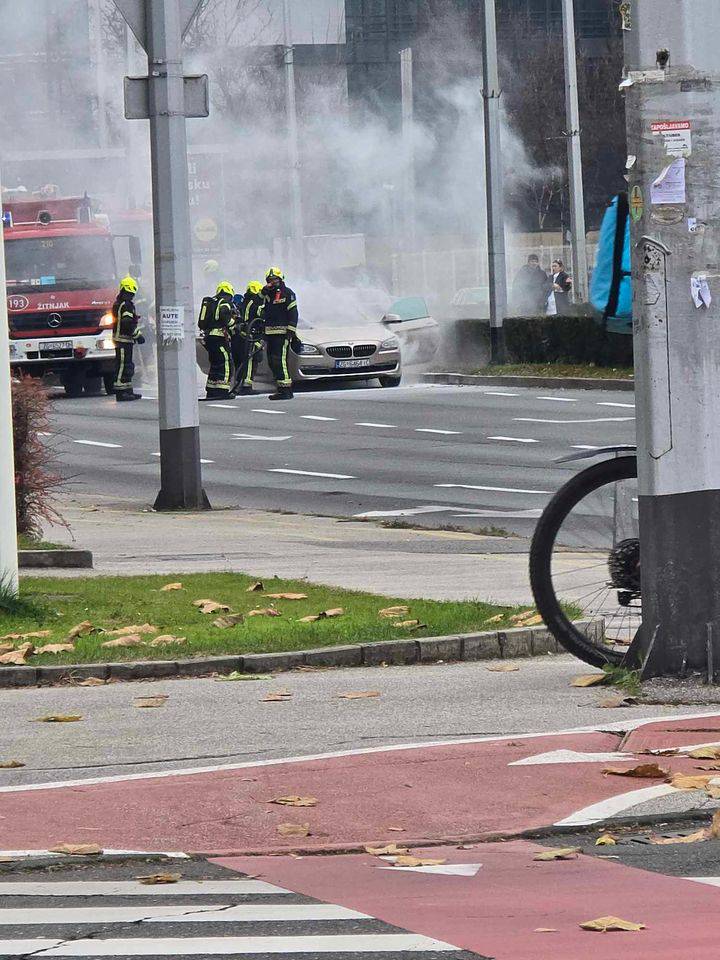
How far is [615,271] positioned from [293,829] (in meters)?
3.37

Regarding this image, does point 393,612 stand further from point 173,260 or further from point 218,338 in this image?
point 218,338

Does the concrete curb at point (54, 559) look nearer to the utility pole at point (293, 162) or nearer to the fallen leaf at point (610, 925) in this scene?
the fallen leaf at point (610, 925)

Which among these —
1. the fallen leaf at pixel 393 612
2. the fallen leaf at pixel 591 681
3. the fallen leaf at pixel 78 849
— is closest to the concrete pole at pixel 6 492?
the fallen leaf at pixel 393 612

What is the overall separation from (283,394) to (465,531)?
15367 mm

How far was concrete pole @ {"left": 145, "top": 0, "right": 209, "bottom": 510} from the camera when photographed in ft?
59.4

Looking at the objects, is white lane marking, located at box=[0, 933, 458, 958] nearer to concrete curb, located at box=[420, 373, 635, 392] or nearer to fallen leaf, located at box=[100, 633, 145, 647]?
fallen leaf, located at box=[100, 633, 145, 647]

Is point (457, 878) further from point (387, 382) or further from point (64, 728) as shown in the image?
point (387, 382)

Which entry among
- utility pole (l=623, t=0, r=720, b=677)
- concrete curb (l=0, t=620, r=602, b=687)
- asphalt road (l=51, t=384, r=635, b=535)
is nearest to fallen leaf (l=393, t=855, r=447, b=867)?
utility pole (l=623, t=0, r=720, b=677)

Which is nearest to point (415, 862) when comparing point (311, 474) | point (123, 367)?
point (311, 474)

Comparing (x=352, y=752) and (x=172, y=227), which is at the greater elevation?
(x=172, y=227)

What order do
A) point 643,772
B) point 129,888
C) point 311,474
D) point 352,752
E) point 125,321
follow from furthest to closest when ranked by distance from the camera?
1. point 125,321
2. point 311,474
3. point 352,752
4. point 643,772
5. point 129,888

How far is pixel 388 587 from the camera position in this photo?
1188 centimetres

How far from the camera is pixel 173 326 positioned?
18.1m

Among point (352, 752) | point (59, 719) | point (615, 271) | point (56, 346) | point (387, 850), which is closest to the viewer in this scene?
point (387, 850)
